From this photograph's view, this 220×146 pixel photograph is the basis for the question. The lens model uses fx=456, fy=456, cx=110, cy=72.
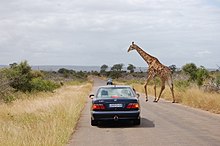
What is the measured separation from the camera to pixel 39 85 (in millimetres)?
46469

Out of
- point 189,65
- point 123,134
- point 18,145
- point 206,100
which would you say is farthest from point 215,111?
point 189,65

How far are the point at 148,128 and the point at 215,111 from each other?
268 inches

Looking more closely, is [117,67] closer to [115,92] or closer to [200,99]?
[200,99]

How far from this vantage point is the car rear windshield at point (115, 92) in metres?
16.5

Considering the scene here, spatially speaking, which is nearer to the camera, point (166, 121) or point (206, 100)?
point (166, 121)

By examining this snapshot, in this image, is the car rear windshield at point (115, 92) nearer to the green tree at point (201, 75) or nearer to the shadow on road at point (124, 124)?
the shadow on road at point (124, 124)

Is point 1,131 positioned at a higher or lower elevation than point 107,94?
lower

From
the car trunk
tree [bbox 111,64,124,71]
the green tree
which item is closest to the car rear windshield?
the car trunk

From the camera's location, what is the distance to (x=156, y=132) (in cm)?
1416

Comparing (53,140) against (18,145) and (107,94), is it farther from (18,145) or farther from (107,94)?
(107,94)

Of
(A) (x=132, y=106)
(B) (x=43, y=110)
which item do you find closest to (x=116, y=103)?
(A) (x=132, y=106)

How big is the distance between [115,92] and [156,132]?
3065mm

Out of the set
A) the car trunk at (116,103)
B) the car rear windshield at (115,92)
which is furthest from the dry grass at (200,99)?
the car trunk at (116,103)

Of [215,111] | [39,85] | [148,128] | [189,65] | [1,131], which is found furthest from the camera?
[189,65]
